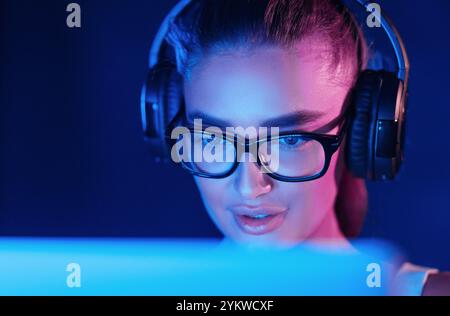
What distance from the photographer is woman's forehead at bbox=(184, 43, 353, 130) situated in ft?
3.19

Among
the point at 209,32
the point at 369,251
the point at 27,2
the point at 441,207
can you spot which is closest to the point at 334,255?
the point at 369,251

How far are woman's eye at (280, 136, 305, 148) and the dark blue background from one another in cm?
22

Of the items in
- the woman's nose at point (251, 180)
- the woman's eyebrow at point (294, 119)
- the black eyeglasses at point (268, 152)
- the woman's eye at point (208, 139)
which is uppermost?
the woman's eyebrow at point (294, 119)

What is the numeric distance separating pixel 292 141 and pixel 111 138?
1.20ft

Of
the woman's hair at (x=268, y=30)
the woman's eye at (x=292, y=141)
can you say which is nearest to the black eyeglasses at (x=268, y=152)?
the woman's eye at (x=292, y=141)

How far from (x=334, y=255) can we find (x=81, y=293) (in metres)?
0.51

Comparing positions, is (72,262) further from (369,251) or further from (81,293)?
(369,251)

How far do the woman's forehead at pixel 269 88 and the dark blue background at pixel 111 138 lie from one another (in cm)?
19

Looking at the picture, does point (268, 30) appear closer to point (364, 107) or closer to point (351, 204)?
point (364, 107)

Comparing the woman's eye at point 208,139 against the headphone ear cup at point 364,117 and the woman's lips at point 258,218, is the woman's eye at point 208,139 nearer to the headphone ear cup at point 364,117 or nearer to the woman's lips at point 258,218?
the woman's lips at point 258,218

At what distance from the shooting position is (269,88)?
0.98 meters

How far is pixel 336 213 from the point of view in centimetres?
114

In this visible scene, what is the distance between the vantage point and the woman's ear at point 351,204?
1112 millimetres

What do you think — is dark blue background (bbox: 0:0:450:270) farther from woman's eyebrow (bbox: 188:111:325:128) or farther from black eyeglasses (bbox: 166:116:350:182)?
woman's eyebrow (bbox: 188:111:325:128)
